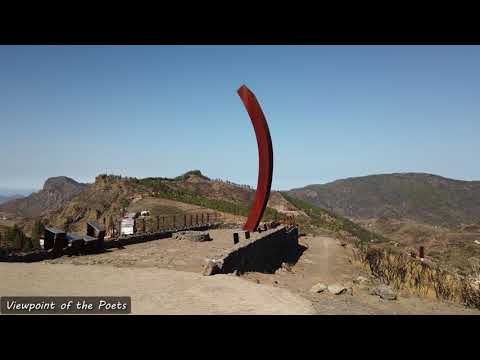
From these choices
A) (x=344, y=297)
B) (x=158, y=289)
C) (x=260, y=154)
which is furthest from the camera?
(x=260, y=154)

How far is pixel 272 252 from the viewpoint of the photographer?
16516mm

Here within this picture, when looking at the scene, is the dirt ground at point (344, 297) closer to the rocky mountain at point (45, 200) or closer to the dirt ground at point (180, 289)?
the dirt ground at point (180, 289)

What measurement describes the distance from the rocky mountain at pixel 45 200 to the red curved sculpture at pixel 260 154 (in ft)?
252

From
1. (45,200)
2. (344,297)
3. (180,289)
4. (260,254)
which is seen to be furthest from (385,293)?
(45,200)

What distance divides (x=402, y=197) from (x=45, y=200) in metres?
97.7

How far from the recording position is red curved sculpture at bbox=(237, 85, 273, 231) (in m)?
16.2

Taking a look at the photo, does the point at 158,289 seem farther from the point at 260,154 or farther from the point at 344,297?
the point at 260,154

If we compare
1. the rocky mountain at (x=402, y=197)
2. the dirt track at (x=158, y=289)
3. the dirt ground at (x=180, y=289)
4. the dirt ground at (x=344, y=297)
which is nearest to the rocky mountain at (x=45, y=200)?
the rocky mountain at (x=402, y=197)

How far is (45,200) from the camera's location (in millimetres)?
95062

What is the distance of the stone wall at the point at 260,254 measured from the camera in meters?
10.3

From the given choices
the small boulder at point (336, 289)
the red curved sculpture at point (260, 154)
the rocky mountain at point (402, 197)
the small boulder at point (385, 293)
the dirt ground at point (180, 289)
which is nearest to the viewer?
the dirt ground at point (180, 289)

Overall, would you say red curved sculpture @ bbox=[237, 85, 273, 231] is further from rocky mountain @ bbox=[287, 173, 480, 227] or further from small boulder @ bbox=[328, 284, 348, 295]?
rocky mountain @ bbox=[287, 173, 480, 227]
